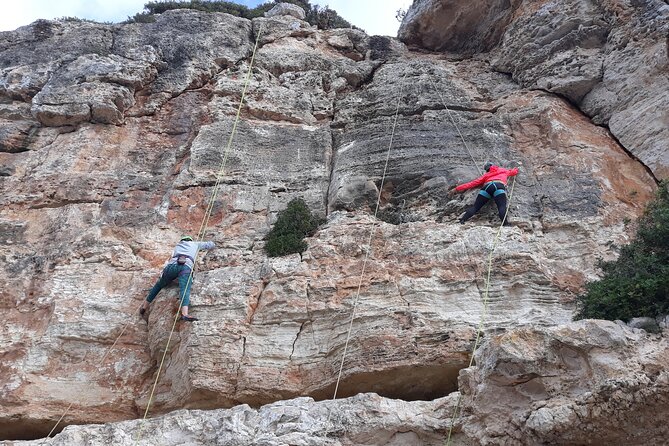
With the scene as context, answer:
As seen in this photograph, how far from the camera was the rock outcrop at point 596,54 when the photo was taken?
12727 millimetres

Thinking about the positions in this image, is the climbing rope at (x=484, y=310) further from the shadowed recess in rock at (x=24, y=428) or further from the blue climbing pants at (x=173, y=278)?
the shadowed recess in rock at (x=24, y=428)

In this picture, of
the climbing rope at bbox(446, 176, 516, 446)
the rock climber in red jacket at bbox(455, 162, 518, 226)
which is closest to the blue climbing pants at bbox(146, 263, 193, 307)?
the climbing rope at bbox(446, 176, 516, 446)

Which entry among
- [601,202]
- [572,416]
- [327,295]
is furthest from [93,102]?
[572,416]

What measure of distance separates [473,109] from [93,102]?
27.1 ft

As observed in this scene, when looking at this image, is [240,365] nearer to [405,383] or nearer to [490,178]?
[405,383]

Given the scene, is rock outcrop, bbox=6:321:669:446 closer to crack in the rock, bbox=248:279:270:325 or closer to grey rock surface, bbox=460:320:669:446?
grey rock surface, bbox=460:320:669:446

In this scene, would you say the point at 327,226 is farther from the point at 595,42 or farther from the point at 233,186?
the point at 595,42

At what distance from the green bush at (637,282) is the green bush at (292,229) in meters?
4.64

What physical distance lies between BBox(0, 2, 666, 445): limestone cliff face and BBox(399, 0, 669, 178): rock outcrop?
0.40m

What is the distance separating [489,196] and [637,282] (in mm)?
3733

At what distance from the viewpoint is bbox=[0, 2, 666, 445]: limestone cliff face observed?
31.3ft

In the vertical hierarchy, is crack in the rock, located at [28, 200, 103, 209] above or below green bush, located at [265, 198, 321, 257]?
below

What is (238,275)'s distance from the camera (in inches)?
434

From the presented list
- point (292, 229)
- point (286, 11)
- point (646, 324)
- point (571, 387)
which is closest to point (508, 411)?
point (571, 387)
